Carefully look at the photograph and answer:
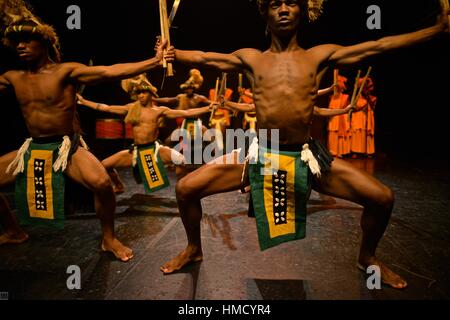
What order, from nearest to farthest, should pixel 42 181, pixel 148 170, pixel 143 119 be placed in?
pixel 42 181, pixel 148 170, pixel 143 119

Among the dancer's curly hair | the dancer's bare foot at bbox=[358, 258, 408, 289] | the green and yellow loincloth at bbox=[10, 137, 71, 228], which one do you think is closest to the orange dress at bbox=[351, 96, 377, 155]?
the dancer's curly hair

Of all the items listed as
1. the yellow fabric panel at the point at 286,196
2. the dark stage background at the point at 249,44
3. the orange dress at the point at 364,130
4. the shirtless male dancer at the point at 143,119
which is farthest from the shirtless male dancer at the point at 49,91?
the orange dress at the point at 364,130

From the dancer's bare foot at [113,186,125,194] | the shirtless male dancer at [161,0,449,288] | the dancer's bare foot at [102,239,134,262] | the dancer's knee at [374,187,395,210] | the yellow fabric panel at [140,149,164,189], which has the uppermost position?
the shirtless male dancer at [161,0,449,288]

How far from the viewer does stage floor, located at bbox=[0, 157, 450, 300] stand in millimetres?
1934

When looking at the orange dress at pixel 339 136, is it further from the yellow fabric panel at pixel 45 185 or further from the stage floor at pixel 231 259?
the yellow fabric panel at pixel 45 185

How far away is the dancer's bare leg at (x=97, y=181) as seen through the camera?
2.32m

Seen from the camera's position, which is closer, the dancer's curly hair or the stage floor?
the stage floor

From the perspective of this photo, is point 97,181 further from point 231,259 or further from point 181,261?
point 231,259

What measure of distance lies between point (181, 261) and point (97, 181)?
0.89 meters

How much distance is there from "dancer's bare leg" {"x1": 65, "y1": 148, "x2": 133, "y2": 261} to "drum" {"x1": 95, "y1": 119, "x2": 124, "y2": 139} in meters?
4.63

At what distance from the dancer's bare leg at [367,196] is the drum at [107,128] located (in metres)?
5.77

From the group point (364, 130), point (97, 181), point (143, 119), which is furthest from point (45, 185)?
point (364, 130)

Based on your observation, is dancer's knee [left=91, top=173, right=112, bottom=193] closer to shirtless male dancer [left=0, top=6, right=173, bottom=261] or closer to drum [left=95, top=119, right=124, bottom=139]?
shirtless male dancer [left=0, top=6, right=173, bottom=261]

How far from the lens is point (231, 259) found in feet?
7.84
